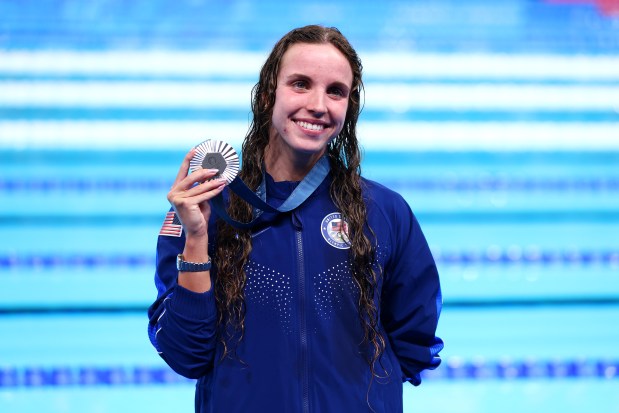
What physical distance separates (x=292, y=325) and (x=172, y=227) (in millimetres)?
231

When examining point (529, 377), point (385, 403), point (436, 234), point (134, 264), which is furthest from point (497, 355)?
point (385, 403)

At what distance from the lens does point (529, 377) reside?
120 inches

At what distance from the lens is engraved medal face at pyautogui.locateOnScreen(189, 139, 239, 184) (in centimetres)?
109

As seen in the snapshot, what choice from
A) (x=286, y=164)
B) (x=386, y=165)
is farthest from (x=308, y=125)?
(x=386, y=165)

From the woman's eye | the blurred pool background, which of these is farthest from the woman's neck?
the blurred pool background

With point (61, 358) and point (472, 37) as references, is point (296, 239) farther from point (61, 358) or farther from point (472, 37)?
point (472, 37)

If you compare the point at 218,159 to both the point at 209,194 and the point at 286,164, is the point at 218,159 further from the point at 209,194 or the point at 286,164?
the point at 286,164

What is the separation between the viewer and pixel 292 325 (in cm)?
113

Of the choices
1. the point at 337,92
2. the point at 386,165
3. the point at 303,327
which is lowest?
the point at 303,327

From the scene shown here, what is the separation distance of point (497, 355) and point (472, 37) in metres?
2.28

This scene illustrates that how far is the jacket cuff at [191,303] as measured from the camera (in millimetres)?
1087

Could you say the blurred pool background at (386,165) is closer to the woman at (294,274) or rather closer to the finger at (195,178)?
the woman at (294,274)

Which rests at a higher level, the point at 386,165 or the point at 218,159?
the point at 386,165

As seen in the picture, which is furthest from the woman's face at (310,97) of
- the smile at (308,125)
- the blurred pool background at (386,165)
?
the blurred pool background at (386,165)
